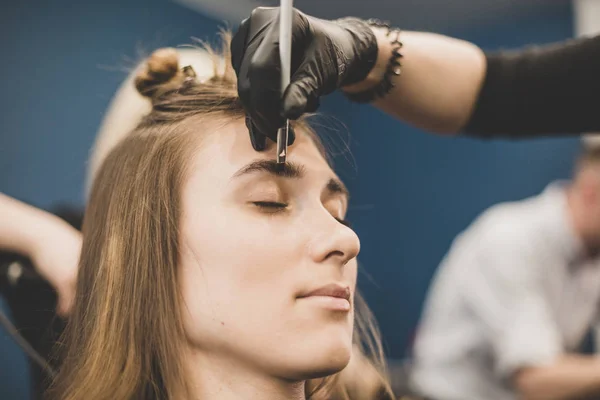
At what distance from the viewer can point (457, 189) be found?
3.82 m

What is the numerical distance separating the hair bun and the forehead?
0.56 feet

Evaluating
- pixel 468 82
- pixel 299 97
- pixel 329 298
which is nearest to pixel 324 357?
pixel 329 298

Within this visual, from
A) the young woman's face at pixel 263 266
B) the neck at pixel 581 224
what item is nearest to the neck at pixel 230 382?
the young woman's face at pixel 263 266

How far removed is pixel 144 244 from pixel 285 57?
363 millimetres

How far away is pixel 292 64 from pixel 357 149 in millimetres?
3364

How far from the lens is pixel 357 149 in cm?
411

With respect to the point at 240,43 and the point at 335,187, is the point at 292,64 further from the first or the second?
the point at 335,187

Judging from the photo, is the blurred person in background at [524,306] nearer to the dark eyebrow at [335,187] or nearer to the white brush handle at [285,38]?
the dark eyebrow at [335,187]

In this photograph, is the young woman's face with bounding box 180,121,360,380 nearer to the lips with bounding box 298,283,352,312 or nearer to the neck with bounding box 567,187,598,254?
the lips with bounding box 298,283,352,312

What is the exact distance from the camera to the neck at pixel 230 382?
0.81m

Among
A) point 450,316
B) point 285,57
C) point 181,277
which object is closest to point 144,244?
point 181,277

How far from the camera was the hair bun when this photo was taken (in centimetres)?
100

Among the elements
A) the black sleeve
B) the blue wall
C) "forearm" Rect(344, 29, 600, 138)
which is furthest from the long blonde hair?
the blue wall

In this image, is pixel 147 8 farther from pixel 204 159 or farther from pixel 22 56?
pixel 204 159
